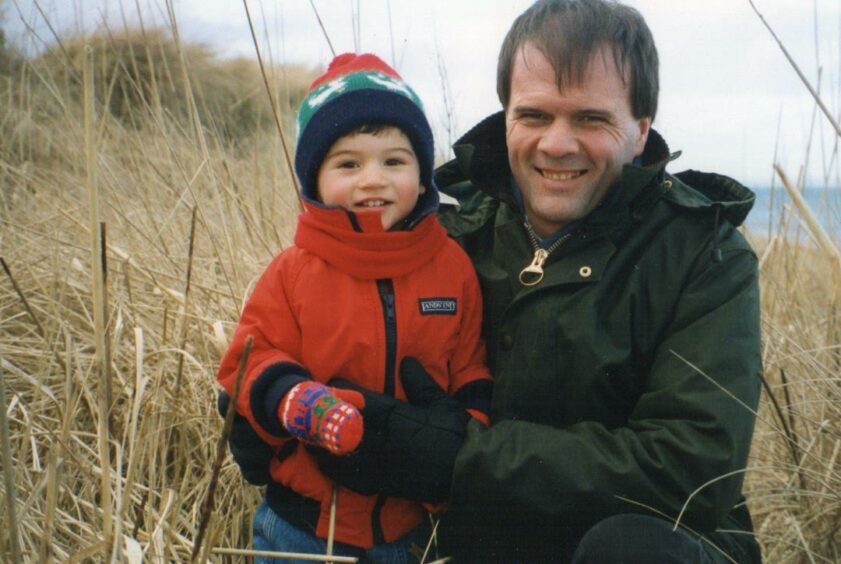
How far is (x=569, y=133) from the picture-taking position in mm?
1795

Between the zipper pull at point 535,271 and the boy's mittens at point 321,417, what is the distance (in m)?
0.51

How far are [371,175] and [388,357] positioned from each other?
1.22ft

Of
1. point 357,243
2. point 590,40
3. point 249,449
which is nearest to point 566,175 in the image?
point 590,40

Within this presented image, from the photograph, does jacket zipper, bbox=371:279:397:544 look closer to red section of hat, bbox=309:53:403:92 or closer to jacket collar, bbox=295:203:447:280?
jacket collar, bbox=295:203:447:280

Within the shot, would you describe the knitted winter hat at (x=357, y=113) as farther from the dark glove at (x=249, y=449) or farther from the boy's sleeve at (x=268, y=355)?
the dark glove at (x=249, y=449)

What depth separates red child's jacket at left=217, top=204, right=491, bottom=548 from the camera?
1651 millimetres

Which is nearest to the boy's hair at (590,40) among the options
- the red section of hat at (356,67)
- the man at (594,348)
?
the man at (594,348)

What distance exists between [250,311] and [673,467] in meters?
0.87

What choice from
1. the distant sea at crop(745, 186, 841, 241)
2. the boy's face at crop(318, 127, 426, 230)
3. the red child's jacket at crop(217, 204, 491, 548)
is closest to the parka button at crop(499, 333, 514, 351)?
the red child's jacket at crop(217, 204, 491, 548)

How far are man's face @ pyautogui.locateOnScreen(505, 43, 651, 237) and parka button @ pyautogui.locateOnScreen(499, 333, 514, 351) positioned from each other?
0.28m

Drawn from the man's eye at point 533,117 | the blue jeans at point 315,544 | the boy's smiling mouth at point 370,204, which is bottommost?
the blue jeans at point 315,544

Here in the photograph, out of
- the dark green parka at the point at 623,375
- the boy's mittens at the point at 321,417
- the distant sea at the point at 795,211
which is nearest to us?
the boy's mittens at the point at 321,417

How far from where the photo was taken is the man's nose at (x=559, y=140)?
5.85ft

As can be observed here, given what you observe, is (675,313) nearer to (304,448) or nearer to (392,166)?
(392,166)
